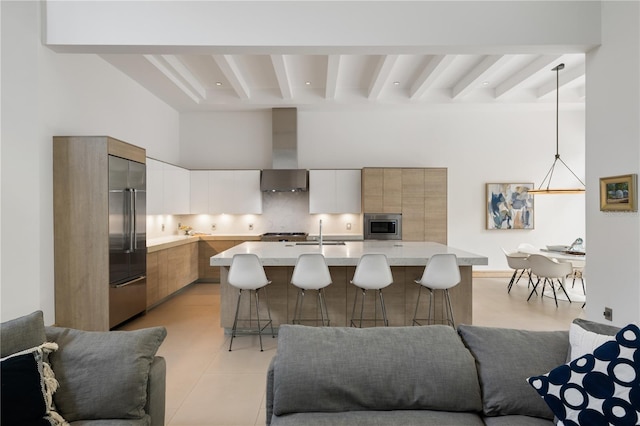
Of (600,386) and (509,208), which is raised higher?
(509,208)

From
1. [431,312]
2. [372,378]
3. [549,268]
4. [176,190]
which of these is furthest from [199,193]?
[372,378]

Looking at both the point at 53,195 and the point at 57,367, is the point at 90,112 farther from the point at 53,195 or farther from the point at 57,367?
the point at 57,367

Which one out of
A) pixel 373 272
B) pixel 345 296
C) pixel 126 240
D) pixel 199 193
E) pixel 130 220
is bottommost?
pixel 345 296

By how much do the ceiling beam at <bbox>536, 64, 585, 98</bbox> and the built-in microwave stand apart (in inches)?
125

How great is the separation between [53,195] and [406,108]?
6.03m

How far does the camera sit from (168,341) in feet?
13.4

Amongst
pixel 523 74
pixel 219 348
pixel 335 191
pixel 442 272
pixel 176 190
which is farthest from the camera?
pixel 335 191

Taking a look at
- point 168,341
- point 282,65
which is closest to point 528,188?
point 282,65

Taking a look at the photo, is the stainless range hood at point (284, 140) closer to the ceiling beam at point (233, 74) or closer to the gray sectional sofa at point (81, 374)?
the ceiling beam at point (233, 74)

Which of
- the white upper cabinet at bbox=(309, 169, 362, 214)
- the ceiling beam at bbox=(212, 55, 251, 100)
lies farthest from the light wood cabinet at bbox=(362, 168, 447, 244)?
the ceiling beam at bbox=(212, 55, 251, 100)

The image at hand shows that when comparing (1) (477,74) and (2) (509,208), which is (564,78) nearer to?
(1) (477,74)

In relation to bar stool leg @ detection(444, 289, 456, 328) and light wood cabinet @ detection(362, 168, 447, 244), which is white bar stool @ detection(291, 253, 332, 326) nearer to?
bar stool leg @ detection(444, 289, 456, 328)

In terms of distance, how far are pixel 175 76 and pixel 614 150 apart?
551 centimetres

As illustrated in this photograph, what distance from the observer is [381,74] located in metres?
5.35
